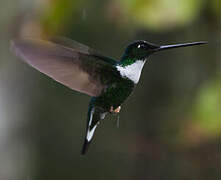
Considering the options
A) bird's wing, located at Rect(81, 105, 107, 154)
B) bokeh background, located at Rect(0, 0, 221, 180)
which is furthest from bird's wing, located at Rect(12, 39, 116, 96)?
bokeh background, located at Rect(0, 0, 221, 180)

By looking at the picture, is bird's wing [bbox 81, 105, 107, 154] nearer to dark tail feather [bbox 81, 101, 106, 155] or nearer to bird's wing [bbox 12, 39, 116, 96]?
dark tail feather [bbox 81, 101, 106, 155]

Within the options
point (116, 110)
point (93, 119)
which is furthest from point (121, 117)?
point (116, 110)

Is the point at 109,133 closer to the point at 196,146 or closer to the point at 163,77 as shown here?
the point at 163,77

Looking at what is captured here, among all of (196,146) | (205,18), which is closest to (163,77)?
(196,146)

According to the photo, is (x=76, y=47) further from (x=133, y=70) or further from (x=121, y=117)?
(x=121, y=117)

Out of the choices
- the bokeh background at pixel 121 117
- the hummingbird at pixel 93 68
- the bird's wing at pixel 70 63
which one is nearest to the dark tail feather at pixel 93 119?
the hummingbird at pixel 93 68

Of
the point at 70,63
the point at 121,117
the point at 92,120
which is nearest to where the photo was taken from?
the point at 70,63
